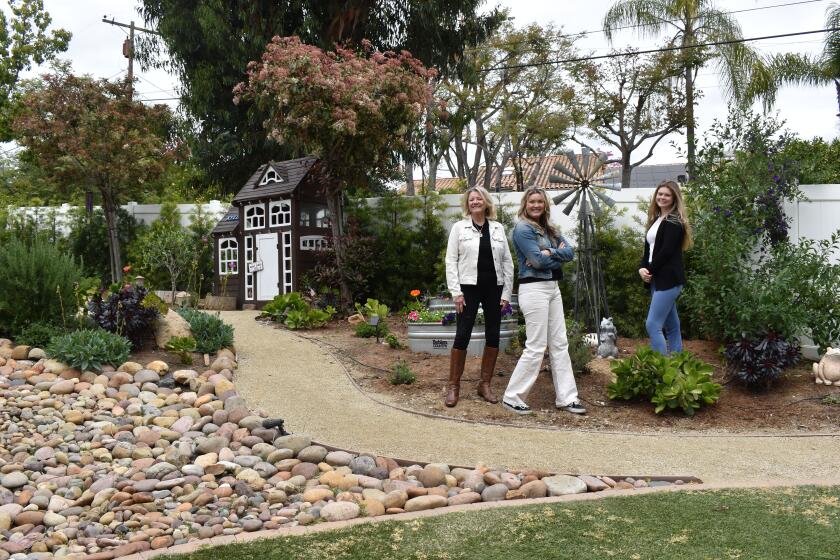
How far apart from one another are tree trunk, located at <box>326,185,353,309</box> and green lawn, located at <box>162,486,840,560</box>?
7.44 m

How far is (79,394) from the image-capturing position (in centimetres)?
640

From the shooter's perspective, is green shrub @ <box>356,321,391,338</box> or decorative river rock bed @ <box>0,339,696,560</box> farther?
green shrub @ <box>356,321,391,338</box>

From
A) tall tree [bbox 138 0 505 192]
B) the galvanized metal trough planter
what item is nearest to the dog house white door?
tall tree [bbox 138 0 505 192]

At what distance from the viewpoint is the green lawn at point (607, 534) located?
3.30 m

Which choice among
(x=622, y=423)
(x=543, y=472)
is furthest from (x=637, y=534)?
(x=622, y=423)

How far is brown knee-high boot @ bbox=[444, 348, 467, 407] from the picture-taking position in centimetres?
616

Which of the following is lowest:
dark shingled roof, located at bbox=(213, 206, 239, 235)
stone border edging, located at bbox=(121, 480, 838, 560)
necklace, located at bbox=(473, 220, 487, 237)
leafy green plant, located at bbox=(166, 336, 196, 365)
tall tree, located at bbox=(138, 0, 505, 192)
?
stone border edging, located at bbox=(121, 480, 838, 560)

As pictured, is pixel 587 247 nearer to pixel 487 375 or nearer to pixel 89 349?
pixel 487 375

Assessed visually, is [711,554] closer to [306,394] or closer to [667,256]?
[667,256]

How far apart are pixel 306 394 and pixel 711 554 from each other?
13.2 ft

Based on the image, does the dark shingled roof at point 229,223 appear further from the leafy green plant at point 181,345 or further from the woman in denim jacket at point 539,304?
the woman in denim jacket at point 539,304

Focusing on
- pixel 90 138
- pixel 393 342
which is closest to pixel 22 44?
pixel 90 138

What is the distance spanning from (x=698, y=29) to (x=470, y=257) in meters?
16.6

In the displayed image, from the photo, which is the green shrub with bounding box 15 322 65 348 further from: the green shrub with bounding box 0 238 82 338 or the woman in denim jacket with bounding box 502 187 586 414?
the woman in denim jacket with bounding box 502 187 586 414
